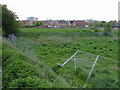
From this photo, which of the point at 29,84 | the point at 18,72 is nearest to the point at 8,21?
the point at 18,72

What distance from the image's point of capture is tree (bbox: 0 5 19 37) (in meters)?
20.2

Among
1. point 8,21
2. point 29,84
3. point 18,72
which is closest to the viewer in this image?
point 29,84

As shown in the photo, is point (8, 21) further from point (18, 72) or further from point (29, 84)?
point (29, 84)

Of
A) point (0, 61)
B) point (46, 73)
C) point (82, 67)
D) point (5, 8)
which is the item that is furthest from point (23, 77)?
point (5, 8)

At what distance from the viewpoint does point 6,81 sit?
5.62 m

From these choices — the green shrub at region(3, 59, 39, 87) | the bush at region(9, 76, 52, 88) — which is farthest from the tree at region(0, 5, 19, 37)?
the bush at region(9, 76, 52, 88)

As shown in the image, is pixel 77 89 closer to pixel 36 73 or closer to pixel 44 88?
pixel 44 88

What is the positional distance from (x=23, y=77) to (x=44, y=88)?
1.34 m

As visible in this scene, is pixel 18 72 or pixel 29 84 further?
pixel 18 72

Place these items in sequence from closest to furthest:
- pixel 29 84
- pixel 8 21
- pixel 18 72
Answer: pixel 29 84 < pixel 18 72 < pixel 8 21

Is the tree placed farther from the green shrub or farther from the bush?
the bush

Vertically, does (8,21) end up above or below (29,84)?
above

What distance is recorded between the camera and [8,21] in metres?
20.4

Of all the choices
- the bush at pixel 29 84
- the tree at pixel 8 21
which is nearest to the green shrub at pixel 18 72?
the bush at pixel 29 84
